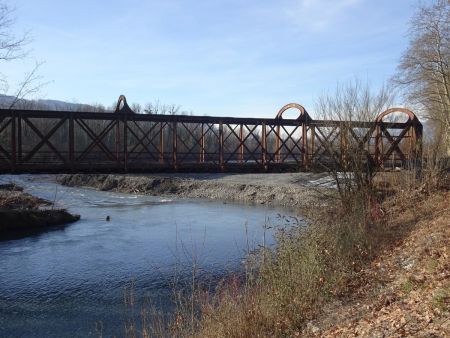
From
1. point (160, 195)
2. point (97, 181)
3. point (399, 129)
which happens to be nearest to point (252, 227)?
point (399, 129)

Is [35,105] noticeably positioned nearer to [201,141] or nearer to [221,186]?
[221,186]

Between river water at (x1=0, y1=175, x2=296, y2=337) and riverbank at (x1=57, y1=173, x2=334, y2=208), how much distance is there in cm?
1028

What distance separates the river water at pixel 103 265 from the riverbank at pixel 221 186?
10.3 metres

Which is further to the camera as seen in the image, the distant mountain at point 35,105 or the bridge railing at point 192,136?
the distant mountain at point 35,105

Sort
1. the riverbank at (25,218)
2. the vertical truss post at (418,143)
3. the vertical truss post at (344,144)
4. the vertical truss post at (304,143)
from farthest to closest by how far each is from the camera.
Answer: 1. the riverbank at (25,218)
2. the vertical truss post at (304,143)
3. the vertical truss post at (418,143)
4. the vertical truss post at (344,144)

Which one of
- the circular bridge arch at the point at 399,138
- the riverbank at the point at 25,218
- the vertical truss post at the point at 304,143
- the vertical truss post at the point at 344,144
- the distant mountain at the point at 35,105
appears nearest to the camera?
the vertical truss post at the point at 344,144

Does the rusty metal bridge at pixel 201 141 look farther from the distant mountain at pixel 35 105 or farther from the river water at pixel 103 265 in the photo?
the distant mountain at pixel 35 105

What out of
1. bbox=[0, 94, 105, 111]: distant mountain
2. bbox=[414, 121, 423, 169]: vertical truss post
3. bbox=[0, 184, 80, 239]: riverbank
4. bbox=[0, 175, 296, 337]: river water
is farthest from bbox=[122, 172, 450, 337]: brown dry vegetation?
bbox=[0, 184, 80, 239]: riverbank

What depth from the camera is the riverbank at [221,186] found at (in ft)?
133

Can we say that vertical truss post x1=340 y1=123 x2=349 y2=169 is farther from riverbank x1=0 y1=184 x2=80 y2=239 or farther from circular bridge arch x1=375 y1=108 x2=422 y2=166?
riverbank x1=0 y1=184 x2=80 y2=239

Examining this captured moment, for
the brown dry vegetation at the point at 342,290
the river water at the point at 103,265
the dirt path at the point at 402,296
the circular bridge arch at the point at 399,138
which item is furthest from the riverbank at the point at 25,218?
the dirt path at the point at 402,296

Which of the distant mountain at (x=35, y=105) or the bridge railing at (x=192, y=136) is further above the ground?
the distant mountain at (x=35, y=105)

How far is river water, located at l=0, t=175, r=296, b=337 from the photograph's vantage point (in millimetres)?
12062

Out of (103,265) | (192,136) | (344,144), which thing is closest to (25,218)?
(103,265)
